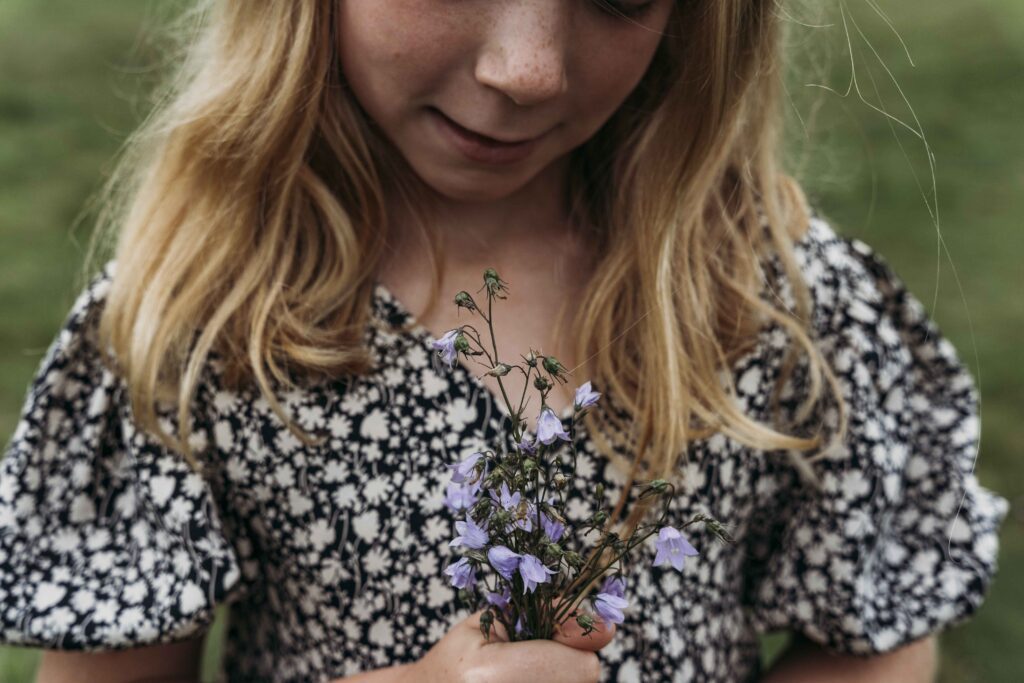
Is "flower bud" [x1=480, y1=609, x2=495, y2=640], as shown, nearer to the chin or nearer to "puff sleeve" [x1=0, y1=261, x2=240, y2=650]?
"puff sleeve" [x1=0, y1=261, x2=240, y2=650]

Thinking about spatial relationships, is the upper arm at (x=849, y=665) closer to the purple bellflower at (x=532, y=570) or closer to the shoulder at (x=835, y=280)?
the shoulder at (x=835, y=280)

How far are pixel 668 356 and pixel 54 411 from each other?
2.77ft

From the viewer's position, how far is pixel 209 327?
163cm

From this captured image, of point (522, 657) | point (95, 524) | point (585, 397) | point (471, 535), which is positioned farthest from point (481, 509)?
point (95, 524)

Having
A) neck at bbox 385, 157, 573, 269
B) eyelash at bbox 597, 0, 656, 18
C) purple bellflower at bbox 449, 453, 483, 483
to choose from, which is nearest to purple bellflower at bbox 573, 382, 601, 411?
purple bellflower at bbox 449, 453, 483, 483

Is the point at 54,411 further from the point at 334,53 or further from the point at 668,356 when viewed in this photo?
the point at 668,356

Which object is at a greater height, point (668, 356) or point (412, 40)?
point (412, 40)

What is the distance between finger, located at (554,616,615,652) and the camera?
1255 millimetres

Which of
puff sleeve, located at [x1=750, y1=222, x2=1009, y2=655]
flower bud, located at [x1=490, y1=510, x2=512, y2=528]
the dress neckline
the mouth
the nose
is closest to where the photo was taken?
flower bud, located at [x1=490, y1=510, x2=512, y2=528]

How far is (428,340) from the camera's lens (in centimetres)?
167

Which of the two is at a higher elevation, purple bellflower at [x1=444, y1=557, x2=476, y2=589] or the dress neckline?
the dress neckline

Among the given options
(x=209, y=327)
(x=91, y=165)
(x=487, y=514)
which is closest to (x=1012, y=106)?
(x=91, y=165)

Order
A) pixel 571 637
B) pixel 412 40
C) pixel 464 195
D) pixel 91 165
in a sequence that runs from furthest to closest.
Answer: pixel 91 165
pixel 464 195
pixel 412 40
pixel 571 637

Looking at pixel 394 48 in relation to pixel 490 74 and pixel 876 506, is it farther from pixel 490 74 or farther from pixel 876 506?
pixel 876 506
